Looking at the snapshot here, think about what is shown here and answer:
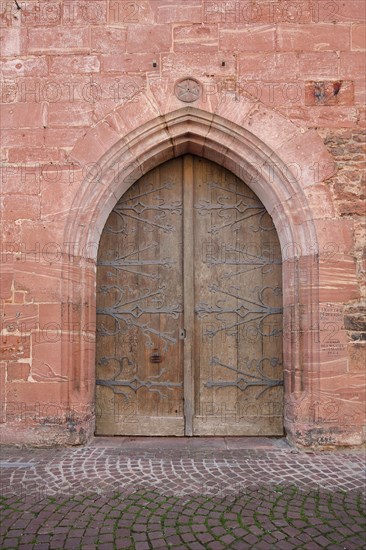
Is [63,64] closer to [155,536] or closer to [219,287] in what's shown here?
[219,287]

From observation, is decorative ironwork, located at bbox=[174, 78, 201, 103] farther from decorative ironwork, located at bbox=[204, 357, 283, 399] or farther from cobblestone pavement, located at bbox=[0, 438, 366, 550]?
cobblestone pavement, located at bbox=[0, 438, 366, 550]

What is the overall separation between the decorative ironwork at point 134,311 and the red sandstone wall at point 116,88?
1.13 feet

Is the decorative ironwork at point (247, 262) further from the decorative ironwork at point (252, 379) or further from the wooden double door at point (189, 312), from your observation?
the decorative ironwork at point (252, 379)

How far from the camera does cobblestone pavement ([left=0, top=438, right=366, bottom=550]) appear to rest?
8.98 ft

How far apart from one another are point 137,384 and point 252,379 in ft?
3.82

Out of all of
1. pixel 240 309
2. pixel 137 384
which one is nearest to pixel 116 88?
pixel 240 309

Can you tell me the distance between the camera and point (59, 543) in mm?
2670

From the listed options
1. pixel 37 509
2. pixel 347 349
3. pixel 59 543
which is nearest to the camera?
pixel 59 543

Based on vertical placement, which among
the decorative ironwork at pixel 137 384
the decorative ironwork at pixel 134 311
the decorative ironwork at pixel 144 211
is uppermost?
the decorative ironwork at pixel 144 211

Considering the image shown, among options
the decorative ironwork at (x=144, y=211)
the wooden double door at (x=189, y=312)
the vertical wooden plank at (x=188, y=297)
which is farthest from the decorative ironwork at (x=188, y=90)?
the decorative ironwork at (x=144, y=211)

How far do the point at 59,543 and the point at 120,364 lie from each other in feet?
7.06

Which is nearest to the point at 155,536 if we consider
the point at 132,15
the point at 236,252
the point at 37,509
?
the point at 37,509

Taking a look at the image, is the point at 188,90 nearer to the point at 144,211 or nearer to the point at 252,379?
the point at 144,211

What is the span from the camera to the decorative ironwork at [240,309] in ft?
15.5
